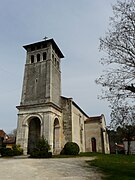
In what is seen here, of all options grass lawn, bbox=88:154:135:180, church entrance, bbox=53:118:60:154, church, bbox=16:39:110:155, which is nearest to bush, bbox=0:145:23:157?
church, bbox=16:39:110:155

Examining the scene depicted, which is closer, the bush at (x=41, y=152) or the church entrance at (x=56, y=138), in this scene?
the bush at (x=41, y=152)

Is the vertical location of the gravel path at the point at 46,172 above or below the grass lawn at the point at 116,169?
above

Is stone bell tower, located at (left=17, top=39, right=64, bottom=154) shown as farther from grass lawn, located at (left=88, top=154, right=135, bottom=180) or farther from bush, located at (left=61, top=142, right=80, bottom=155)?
grass lawn, located at (left=88, top=154, right=135, bottom=180)

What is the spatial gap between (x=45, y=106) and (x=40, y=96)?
2.14m

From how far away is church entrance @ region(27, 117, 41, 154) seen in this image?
89.6 feet

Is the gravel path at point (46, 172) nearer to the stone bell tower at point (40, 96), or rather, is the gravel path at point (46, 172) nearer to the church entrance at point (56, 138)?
the stone bell tower at point (40, 96)

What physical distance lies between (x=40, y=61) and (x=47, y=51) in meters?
1.90

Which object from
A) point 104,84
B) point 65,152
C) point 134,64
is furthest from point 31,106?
point 134,64

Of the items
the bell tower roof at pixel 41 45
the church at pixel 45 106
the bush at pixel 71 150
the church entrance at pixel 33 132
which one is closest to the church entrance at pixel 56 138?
the church at pixel 45 106

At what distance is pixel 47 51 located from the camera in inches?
1177

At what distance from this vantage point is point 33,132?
91.6 ft

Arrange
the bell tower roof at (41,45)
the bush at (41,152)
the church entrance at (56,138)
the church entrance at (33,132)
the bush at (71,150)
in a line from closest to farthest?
the bush at (41,152) < the bush at (71,150) < the church entrance at (56,138) < the church entrance at (33,132) < the bell tower roof at (41,45)

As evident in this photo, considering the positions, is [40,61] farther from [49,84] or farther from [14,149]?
[14,149]

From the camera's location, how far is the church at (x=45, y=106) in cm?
2512
